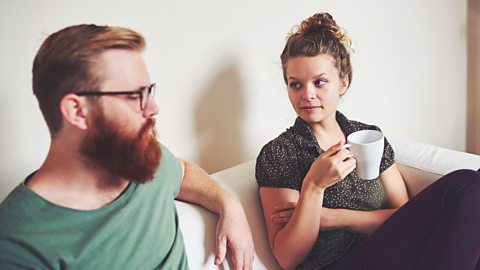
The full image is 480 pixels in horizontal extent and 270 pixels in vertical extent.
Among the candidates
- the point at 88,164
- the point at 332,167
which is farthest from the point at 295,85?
the point at 88,164

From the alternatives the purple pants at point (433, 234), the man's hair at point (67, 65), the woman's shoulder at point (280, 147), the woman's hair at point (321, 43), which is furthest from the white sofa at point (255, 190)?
the man's hair at point (67, 65)

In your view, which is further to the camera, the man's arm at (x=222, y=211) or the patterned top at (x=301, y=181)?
the patterned top at (x=301, y=181)

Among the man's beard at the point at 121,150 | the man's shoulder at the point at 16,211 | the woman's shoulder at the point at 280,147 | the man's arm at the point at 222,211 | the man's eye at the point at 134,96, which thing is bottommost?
the man's arm at the point at 222,211

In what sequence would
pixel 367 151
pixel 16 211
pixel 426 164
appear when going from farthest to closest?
pixel 426 164, pixel 367 151, pixel 16 211

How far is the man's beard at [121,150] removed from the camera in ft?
3.20

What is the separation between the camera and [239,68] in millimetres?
1649

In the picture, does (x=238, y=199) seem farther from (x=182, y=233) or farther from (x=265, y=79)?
(x=265, y=79)

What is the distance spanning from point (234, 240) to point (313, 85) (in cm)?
47

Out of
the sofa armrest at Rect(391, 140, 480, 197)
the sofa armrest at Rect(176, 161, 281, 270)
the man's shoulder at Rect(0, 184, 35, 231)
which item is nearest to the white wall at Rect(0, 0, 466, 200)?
the sofa armrest at Rect(176, 161, 281, 270)

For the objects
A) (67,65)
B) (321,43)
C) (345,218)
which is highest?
(67,65)

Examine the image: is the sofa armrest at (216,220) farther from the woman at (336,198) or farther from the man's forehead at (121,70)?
the man's forehead at (121,70)

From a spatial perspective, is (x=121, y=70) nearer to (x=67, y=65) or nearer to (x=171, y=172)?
(x=67, y=65)

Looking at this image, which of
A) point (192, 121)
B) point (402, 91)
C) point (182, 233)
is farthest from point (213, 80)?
point (402, 91)

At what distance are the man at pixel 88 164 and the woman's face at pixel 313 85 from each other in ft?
1.62
